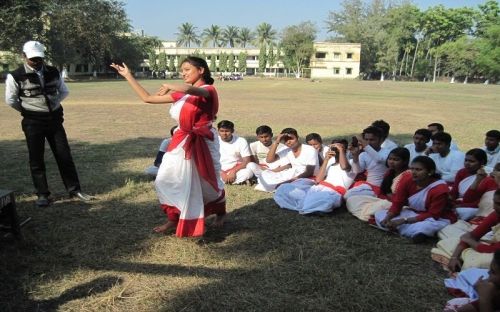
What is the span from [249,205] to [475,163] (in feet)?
8.97

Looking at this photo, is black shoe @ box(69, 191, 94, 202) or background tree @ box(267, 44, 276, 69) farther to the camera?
background tree @ box(267, 44, 276, 69)

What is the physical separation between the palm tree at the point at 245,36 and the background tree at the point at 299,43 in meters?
25.9

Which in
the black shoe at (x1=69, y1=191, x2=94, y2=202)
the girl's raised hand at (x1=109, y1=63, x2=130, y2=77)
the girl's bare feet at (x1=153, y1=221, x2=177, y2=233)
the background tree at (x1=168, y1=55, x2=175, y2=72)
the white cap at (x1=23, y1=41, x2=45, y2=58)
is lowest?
the black shoe at (x1=69, y1=191, x2=94, y2=202)

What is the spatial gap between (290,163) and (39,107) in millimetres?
3417

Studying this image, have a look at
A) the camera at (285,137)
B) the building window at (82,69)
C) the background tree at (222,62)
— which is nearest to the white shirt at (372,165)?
the camera at (285,137)

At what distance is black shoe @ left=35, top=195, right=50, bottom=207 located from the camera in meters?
5.26

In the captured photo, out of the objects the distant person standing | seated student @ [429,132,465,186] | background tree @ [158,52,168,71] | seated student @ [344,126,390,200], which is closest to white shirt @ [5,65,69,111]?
the distant person standing

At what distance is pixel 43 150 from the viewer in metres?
5.38

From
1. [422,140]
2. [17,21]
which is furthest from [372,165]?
[17,21]

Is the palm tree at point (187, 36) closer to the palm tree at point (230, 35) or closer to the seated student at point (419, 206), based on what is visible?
the palm tree at point (230, 35)

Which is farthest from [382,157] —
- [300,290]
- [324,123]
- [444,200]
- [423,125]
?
[423,125]

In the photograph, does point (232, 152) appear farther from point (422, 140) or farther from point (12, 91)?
point (12, 91)

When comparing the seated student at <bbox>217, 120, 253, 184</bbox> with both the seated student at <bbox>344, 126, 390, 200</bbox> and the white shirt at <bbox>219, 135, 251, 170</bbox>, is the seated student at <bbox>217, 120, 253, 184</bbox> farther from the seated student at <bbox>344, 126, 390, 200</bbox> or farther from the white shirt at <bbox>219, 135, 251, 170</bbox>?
the seated student at <bbox>344, 126, 390, 200</bbox>

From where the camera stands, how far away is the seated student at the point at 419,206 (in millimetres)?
4379
